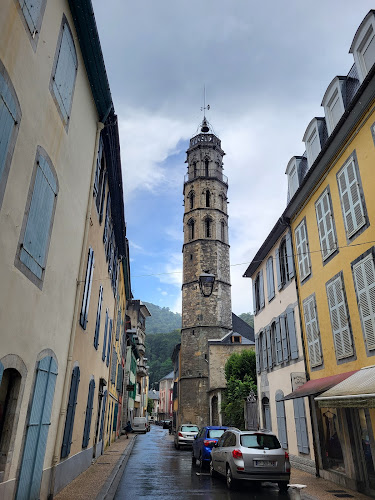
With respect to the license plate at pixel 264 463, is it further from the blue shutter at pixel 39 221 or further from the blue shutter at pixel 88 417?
the blue shutter at pixel 39 221

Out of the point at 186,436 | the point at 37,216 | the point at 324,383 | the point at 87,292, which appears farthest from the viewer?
the point at 186,436

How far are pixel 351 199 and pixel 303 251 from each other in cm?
361

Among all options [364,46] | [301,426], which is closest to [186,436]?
[301,426]

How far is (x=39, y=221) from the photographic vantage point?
610 cm

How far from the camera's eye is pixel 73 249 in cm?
848

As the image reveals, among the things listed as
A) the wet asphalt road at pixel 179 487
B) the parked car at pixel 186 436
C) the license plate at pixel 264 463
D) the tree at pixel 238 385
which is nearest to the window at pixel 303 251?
the license plate at pixel 264 463

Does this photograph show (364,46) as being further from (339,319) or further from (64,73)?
(64,73)

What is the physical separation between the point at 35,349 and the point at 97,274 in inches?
244

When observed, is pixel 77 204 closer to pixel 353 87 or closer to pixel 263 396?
pixel 353 87

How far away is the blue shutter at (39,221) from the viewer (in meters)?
5.66

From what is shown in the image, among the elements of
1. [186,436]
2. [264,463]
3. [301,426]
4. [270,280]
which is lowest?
[186,436]

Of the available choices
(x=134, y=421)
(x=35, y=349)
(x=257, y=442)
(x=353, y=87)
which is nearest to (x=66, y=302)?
(x=35, y=349)

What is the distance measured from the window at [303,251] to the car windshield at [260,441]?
212 inches

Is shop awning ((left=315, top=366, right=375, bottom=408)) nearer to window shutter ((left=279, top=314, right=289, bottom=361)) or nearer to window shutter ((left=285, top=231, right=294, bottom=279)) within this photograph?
window shutter ((left=279, top=314, right=289, bottom=361))
